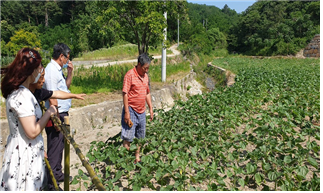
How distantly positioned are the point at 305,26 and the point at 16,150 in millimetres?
40942

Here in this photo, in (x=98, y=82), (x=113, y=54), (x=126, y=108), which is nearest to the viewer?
(x=126, y=108)

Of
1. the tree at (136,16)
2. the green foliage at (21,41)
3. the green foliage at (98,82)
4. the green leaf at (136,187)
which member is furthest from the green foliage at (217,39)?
the green leaf at (136,187)

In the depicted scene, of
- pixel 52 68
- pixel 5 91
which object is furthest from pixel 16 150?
pixel 52 68

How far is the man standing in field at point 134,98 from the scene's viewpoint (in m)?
3.79

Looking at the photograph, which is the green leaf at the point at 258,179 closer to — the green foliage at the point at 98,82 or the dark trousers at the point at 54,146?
the dark trousers at the point at 54,146

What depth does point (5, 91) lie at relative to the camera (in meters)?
2.13

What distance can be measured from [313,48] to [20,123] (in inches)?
1510

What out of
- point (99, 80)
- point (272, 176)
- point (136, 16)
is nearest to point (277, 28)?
point (136, 16)

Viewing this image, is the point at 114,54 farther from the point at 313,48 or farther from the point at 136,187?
the point at 313,48

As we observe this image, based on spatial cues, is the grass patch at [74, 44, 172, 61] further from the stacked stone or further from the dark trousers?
the stacked stone

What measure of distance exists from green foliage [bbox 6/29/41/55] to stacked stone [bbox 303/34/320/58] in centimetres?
3802

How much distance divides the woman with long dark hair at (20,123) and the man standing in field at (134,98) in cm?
169

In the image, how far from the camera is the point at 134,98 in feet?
12.9

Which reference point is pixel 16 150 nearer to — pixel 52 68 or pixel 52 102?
pixel 52 102
